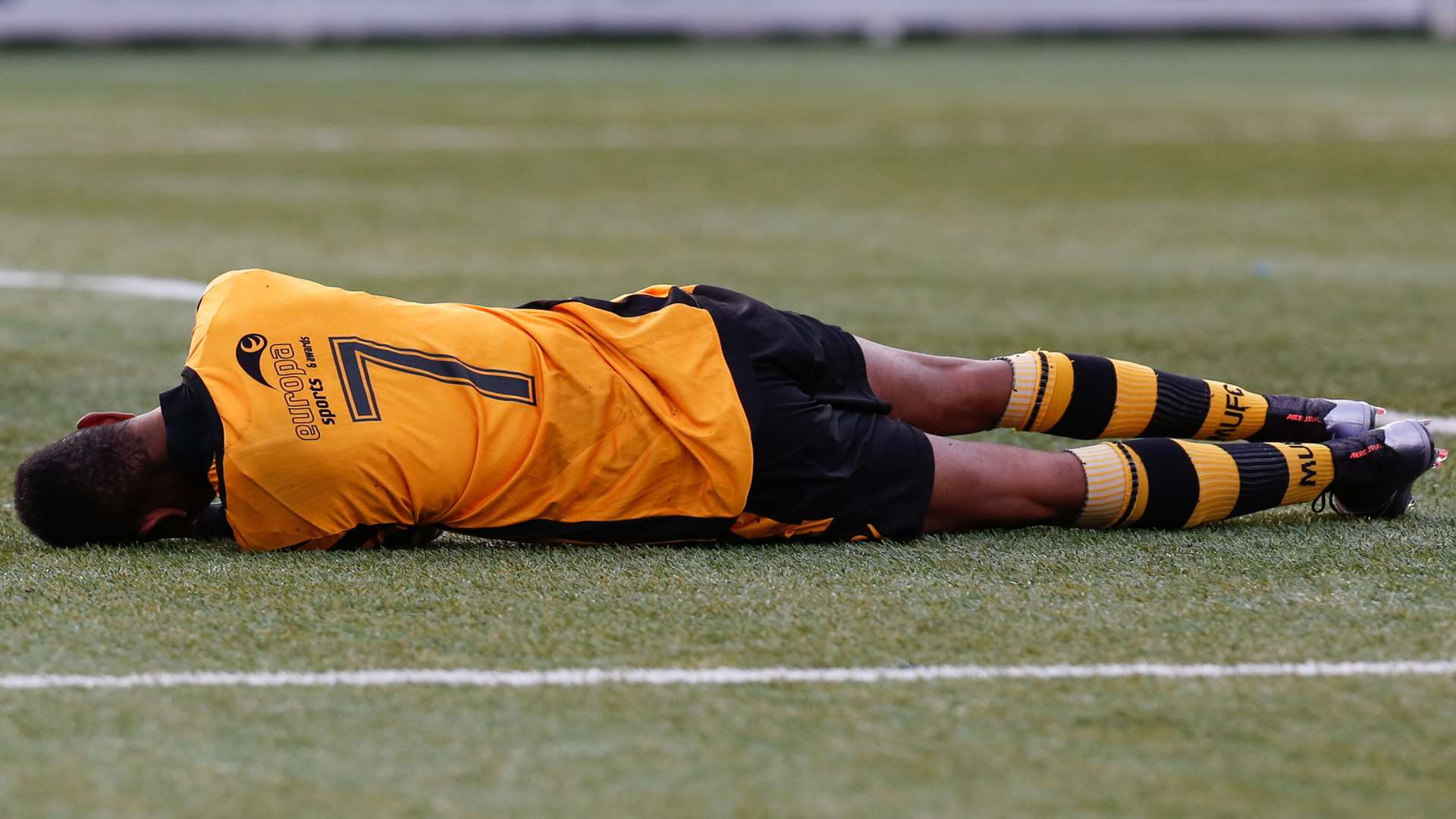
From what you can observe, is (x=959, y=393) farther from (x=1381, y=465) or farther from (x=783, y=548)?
(x=1381, y=465)

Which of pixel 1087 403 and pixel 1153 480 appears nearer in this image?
pixel 1153 480

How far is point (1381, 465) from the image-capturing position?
13.9 feet

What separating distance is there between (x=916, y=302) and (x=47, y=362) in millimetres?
3377

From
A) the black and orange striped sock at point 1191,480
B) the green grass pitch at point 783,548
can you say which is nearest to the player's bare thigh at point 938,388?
the black and orange striped sock at point 1191,480

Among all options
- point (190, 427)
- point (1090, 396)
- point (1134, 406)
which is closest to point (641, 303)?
point (190, 427)

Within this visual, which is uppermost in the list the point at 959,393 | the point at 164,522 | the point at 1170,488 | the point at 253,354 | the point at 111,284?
the point at 253,354

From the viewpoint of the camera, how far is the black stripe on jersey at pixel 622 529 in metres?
4.10

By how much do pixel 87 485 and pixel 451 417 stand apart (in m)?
0.79

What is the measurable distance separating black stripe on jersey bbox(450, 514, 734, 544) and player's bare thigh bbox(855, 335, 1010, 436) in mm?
561

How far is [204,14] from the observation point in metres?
26.6

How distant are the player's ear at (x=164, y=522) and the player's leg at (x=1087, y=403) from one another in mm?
1534

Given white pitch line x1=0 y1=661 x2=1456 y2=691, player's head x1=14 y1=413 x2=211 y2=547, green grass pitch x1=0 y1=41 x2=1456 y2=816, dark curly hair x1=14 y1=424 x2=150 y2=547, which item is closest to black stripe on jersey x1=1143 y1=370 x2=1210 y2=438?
green grass pitch x1=0 y1=41 x2=1456 y2=816

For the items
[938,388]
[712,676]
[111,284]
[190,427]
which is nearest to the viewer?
[712,676]

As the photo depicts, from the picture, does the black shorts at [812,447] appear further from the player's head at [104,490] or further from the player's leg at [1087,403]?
the player's head at [104,490]
